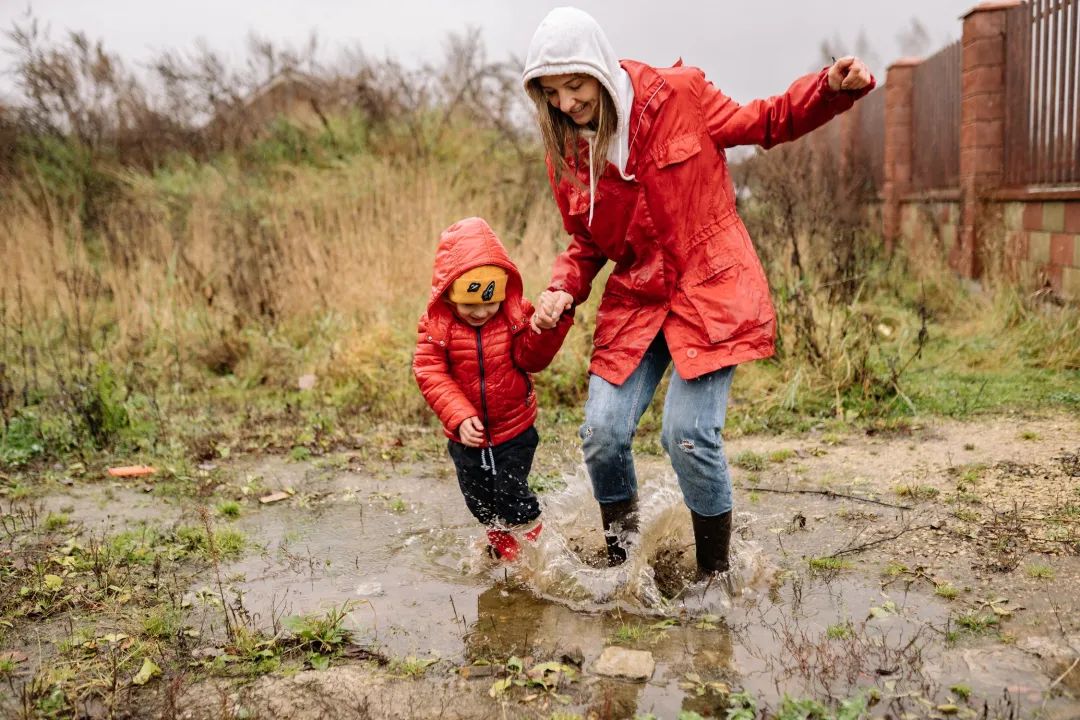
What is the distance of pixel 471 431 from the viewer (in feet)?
10.9

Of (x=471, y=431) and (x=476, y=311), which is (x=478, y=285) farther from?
(x=471, y=431)

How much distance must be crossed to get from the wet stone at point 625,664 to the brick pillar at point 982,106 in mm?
7058

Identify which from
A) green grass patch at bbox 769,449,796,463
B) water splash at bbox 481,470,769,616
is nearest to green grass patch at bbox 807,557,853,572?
water splash at bbox 481,470,769,616

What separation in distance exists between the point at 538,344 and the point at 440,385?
39 cm

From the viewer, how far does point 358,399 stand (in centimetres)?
640

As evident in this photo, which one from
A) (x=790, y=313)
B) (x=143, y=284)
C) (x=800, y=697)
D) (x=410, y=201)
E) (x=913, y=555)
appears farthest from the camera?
(x=410, y=201)

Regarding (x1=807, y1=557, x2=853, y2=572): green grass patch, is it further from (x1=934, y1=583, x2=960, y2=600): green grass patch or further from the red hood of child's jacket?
the red hood of child's jacket

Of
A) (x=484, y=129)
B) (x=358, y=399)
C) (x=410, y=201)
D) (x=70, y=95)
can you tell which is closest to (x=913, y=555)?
(x=358, y=399)

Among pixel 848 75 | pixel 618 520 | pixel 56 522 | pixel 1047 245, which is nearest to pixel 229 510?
pixel 56 522

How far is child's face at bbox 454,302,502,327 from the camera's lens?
3.43m

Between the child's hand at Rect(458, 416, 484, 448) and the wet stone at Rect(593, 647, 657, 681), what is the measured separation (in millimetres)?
885

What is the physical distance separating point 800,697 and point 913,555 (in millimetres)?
1182

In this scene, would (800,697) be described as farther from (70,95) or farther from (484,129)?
(70,95)

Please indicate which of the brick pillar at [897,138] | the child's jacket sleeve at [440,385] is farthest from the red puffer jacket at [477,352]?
the brick pillar at [897,138]
